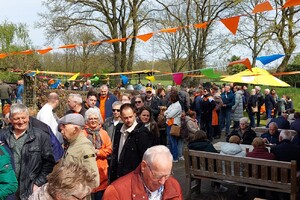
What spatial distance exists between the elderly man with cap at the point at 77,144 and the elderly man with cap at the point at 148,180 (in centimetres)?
107

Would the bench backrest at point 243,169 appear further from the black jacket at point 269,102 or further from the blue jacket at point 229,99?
the black jacket at point 269,102

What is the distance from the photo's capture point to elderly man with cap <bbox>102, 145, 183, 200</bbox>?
7.25 feet

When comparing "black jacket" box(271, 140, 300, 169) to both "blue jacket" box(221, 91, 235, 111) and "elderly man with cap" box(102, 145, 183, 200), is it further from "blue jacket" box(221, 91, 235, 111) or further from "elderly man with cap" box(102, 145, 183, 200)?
"blue jacket" box(221, 91, 235, 111)

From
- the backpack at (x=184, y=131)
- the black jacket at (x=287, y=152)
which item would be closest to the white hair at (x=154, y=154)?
the black jacket at (x=287, y=152)

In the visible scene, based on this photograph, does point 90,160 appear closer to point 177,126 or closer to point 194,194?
point 194,194

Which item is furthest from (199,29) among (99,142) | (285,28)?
(99,142)

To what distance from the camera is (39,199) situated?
1818 millimetres

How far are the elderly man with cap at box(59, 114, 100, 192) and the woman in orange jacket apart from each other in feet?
1.51

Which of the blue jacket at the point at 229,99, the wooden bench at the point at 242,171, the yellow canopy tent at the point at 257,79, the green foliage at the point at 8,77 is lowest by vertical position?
the wooden bench at the point at 242,171

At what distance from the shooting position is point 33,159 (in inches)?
131

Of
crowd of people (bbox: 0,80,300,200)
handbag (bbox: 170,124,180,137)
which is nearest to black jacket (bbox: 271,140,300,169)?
crowd of people (bbox: 0,80,300,200)

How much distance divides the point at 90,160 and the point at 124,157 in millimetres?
464

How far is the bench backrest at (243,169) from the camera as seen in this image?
4.61 m

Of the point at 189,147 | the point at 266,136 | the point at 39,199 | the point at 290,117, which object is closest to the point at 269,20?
the point at 290,117
